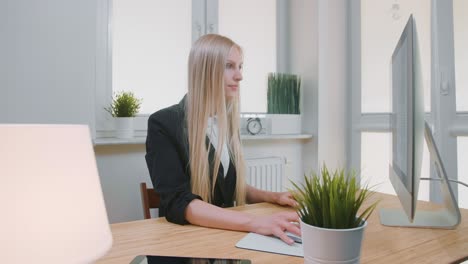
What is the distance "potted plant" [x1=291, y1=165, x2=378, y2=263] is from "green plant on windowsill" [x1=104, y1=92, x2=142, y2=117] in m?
Result: 1.45

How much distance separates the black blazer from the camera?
102 centimetres

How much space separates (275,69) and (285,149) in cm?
66

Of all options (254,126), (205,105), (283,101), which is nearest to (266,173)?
(254,126)

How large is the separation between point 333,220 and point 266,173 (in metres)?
1.83

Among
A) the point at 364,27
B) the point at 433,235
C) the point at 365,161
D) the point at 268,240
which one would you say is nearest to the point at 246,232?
the point at 268,240

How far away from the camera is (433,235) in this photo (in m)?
0.88

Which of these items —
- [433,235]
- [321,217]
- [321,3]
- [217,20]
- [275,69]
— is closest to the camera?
[321,217]

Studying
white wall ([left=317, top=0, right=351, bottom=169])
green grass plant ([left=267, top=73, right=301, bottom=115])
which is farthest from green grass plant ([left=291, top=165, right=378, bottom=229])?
white wall ([left=317, top=0, right=351, bottom=169])

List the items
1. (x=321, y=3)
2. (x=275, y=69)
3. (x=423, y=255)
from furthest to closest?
(x=275, y=69) < (x=321, y=3) < (x=423, y=255)

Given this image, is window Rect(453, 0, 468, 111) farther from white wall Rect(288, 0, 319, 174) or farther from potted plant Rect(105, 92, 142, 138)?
potted plant Rect(105, 92, 142, 138)

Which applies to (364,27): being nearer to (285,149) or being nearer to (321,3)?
(321,3)

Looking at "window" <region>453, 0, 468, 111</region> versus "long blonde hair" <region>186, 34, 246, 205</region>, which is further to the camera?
"window" <region>453, 0, 468, 111</region>

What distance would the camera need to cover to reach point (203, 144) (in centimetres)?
122

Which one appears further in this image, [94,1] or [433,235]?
[94,1]
